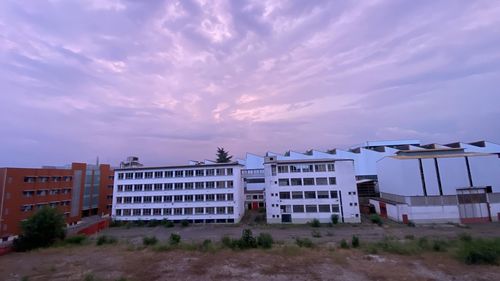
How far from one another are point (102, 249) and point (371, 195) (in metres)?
52.5

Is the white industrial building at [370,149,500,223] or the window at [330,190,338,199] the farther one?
the window at [330,190,338,199]

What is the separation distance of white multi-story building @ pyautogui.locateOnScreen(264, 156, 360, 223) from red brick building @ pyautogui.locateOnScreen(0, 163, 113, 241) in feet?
122

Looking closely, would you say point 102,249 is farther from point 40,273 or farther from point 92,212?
point 92,212

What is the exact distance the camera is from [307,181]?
148 ft

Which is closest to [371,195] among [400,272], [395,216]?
[395,216]

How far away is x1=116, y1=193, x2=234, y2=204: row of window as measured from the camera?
47781mm

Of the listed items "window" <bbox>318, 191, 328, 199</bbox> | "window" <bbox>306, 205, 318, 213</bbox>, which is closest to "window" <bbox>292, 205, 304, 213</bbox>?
"window" <bbox>306, 205, 318, 213</bbox>

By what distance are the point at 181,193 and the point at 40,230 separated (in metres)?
21.1

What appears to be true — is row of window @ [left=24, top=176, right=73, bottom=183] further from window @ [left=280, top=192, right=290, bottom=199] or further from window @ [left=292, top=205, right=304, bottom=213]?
window @ [left=292, top=205, right=304, bottom=213]

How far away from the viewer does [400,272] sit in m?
18.3

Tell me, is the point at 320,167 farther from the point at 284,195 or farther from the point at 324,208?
the point at 284,195

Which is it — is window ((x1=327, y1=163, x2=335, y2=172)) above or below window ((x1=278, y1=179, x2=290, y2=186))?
above

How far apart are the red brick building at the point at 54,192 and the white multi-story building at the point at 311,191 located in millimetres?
37237

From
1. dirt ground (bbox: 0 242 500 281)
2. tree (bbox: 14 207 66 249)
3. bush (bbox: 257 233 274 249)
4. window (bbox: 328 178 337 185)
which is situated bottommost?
dirt ground (bbox: 0 242 500 281)
